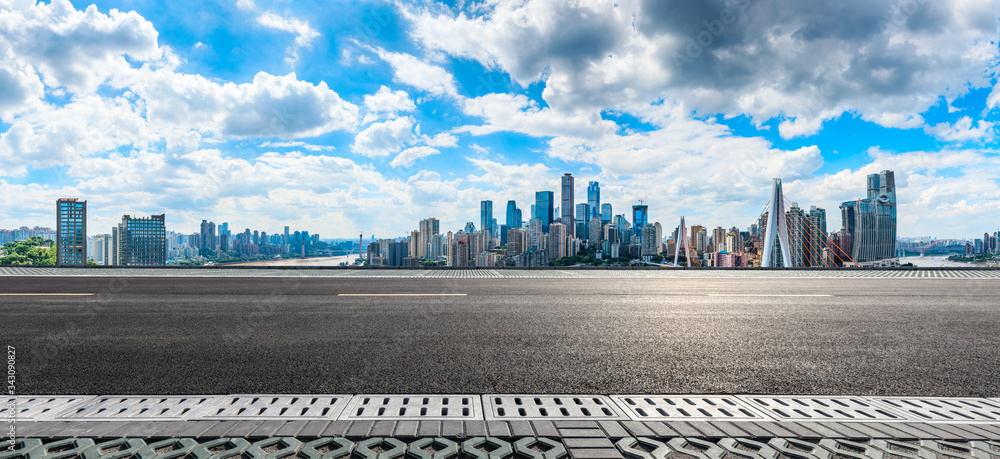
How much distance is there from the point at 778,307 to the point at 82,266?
2174 cm

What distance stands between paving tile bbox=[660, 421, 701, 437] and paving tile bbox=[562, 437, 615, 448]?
1.15ft

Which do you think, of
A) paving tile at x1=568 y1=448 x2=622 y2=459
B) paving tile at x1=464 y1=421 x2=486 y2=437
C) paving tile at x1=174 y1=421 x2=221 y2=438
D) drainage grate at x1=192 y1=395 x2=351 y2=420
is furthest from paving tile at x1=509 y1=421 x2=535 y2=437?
paving tile at x1=174 y1=421 x2=221 y2=438

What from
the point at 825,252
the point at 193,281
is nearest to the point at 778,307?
the point at 193,281

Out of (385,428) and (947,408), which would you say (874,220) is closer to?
(947,408)

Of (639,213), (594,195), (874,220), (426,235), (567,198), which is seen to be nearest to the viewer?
(874,220)

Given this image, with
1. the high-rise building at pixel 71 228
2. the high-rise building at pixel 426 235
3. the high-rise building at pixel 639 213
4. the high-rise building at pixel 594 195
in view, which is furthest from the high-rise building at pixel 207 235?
the high-rise building at pixel 594 195

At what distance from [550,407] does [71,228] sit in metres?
35.7

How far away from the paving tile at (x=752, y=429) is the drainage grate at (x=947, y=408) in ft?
4.01

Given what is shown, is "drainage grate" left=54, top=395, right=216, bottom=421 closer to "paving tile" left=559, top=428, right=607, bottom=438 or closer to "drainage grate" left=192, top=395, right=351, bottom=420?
"drainage grate" left=192, top=395, right=351, bottom=420

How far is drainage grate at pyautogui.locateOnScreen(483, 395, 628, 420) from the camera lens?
2791mm

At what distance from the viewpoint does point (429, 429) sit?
8.35ft

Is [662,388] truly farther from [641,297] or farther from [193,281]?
[193,281]

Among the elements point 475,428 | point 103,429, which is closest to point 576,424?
point 475,428

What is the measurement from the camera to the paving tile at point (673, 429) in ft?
8.26
